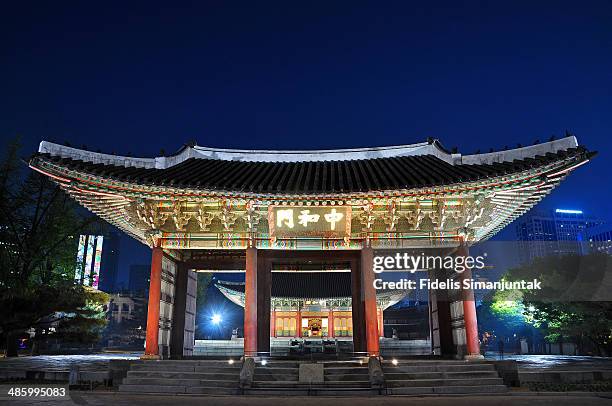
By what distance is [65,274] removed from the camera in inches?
1117

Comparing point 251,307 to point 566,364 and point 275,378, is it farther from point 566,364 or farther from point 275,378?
point 566,364

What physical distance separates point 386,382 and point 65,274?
23.9 m

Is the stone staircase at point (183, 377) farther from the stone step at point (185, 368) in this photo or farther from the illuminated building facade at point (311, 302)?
the illuminated building facade at point (311, 302)

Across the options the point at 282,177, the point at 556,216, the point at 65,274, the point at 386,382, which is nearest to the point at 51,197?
the point at 65,274

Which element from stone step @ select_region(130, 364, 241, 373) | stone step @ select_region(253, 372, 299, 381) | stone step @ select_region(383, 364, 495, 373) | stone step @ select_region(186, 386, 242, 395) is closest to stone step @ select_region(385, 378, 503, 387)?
stone step @ select_region(383, 364, 495, 373)

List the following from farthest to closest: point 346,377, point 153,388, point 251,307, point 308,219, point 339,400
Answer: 1. point 308,219
2. point 251,307
3. point 346,377
4. point 153,388
5. point 339,400

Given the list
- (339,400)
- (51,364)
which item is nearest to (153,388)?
(339,400)

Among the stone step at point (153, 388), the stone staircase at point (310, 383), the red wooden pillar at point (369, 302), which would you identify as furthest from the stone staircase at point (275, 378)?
the red wooden pillar at point (369, 302)

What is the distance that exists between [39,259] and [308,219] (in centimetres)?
1873

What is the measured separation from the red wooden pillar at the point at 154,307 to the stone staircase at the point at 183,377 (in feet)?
2.88

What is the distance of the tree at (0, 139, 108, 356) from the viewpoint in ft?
61.5

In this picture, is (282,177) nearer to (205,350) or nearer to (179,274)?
(179,274)

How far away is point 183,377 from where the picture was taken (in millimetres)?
12805

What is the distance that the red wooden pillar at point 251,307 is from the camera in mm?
14370
